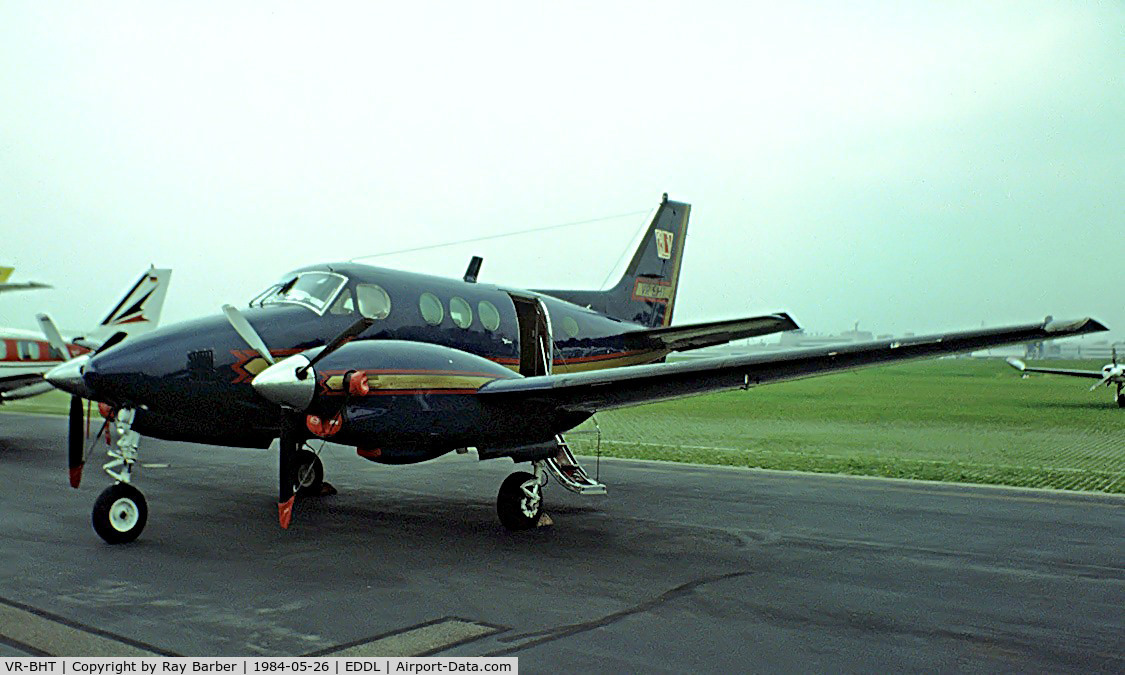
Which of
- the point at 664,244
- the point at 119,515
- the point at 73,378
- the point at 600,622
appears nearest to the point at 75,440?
the point at 73,378

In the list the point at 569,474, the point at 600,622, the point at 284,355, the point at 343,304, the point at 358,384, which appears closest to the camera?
the point at 600,622

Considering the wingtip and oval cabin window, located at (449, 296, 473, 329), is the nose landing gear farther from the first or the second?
the wingtip

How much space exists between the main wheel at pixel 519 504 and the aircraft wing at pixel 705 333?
5.35 m

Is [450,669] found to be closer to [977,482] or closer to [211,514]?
[211,514]

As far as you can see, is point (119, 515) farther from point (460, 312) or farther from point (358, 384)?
point (460, 312)

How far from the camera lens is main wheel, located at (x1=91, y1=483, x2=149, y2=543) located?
30.2 feet

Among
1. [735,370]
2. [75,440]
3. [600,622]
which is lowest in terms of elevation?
[600,622]

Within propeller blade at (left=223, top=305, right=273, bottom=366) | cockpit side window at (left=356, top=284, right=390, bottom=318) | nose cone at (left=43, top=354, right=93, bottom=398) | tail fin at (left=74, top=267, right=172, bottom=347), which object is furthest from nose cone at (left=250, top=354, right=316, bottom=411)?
tail fin at (left=74, top=267, right=172, bottom=347)

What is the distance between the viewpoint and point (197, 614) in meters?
6.58

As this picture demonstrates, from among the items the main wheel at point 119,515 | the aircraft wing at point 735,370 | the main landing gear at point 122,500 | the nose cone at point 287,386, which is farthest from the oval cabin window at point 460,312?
the main wheel at point 119,515

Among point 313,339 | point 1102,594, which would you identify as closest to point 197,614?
point 313,339

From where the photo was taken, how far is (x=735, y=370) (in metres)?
9.53

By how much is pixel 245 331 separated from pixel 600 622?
5189 millimetres

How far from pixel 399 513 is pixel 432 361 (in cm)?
305
